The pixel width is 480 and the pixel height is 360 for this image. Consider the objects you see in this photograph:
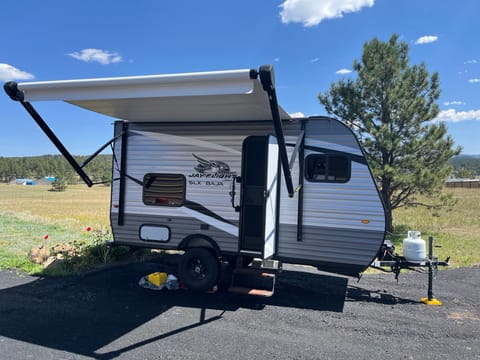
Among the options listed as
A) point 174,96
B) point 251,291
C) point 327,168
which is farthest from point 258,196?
point 174,96

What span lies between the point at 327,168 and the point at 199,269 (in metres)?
2.76

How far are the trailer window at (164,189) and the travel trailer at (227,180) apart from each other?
2 centimetres

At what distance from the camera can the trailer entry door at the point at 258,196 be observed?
569 cm

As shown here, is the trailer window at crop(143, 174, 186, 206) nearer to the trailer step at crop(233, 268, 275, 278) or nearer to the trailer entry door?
the trailer entry door

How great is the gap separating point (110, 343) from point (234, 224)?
2.71 metres

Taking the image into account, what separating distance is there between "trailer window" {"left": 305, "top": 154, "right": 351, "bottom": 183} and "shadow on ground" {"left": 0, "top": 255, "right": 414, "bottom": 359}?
6.40ft

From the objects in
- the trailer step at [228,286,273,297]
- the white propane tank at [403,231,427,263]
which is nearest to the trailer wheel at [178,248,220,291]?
the trailer step at [228,286,273,297]

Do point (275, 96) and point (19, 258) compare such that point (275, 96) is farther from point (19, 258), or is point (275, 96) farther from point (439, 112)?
point (439, 112)

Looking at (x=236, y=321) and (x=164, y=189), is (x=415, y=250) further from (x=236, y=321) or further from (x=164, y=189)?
(x=164, y=189)

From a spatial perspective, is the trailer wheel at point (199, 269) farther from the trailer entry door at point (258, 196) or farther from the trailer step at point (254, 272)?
the trailer entry door at point (258, 196)

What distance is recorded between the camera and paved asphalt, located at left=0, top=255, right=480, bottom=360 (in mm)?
4168

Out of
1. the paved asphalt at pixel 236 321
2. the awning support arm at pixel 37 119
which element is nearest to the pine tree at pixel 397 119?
the paved asphalt at pixel 236 321

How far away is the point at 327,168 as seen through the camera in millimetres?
5980

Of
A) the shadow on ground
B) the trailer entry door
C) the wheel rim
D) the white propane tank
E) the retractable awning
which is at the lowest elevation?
the shadow on ground
